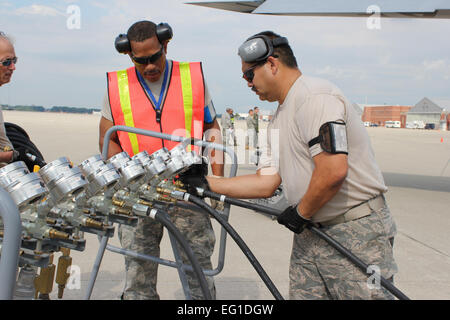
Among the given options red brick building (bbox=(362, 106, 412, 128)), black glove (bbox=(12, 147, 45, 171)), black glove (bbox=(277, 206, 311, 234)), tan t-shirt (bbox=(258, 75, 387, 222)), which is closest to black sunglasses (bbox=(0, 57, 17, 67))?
black glove (bbox=(12, 147, 45, 171))

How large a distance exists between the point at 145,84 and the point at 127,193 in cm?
113

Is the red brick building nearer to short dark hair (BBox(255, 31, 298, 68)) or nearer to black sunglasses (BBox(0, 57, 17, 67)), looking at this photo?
short dark hair (BBox(255, 31, 298, 68))

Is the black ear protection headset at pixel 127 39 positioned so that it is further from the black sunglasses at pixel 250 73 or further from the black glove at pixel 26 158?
the black glove at pixel 26 158

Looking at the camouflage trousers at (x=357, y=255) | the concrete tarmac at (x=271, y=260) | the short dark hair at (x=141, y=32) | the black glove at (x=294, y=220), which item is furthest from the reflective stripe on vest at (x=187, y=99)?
the concrete tarmac at (x=271, y=260)

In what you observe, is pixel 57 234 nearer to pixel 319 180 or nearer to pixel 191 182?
pixel 191 182

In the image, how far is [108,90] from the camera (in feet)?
8.89

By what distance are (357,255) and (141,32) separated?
1.65m

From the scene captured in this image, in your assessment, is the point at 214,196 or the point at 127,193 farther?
the point at 214,196

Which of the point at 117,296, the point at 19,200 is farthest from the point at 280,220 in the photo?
the point at 117,296

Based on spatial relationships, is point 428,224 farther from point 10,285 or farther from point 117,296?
point 10,285

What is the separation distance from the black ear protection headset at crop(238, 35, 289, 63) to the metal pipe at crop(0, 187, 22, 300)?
1.31 meters

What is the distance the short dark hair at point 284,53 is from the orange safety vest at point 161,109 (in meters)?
0.72
